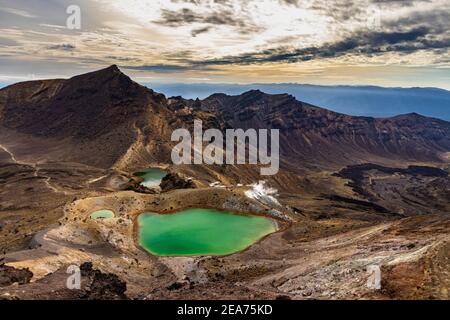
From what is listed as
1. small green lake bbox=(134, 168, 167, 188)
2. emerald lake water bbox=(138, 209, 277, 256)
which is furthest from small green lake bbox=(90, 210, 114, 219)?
small green lake bbox=(134, 168, 167, 188)

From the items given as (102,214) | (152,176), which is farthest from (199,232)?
(152,176)

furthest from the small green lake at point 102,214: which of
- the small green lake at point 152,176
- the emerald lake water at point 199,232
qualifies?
the small green lake at point 152,176

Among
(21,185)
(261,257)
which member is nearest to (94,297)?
(261,257)

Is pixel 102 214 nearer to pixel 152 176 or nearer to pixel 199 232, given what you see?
pixel 199 232

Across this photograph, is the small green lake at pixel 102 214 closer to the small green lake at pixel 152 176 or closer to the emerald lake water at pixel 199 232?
the emerald lake water at pixel 199 232

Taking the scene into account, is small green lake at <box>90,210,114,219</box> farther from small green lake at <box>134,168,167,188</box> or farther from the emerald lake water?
small green lake at <box>134,168,167,188</box>
